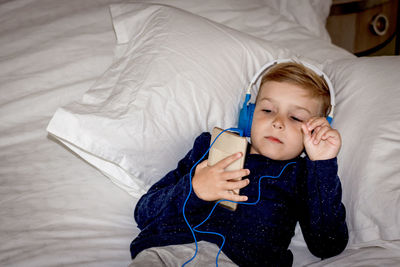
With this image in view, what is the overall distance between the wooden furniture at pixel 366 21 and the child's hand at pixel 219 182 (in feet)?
3.76

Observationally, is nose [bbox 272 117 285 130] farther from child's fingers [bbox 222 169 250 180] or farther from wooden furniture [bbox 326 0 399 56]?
wooden furniture [bbox 326 0 399 56]

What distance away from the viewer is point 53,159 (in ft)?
3.45

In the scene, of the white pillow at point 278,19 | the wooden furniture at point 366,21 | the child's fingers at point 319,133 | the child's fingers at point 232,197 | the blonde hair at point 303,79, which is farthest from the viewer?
the wooden furniture at point 366,21

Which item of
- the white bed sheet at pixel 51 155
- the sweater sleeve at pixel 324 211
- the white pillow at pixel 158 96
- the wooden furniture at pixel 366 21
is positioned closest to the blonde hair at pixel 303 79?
the white pillow at pixel 158 96

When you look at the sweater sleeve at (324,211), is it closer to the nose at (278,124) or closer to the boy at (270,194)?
the boy at (270,194)

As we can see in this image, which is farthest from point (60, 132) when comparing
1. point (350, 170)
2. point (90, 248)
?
point (350, 170)

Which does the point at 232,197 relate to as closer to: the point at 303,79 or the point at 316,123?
the point at 316,123

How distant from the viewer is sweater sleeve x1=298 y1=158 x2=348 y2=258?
0.85 meters

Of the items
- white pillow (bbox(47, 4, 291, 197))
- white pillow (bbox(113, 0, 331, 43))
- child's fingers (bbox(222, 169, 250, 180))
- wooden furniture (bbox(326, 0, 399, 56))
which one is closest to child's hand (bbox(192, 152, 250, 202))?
child's fingers (bbox(222, 169, 250, 180))

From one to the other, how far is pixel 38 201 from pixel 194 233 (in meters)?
0.42

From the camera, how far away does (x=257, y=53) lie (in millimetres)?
1181

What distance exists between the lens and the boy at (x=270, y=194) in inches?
33.8

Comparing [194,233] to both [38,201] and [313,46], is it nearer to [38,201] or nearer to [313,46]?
[38,201]

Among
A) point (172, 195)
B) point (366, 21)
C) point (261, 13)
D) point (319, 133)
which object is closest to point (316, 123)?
point (319, 133)
